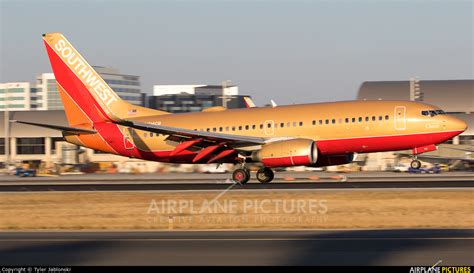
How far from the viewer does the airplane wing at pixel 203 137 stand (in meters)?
43.8

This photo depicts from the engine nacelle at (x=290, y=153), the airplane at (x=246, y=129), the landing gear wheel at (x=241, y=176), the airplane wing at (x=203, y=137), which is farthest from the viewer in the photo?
the landing gear wheel at (x=241, y=176)

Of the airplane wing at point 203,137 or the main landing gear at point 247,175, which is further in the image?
the main landing gear at point 247,175

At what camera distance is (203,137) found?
44625mm

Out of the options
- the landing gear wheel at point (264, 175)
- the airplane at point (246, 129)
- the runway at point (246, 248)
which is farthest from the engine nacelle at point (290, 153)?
the runway at point (246, 248)

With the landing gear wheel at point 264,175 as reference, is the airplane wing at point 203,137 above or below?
above

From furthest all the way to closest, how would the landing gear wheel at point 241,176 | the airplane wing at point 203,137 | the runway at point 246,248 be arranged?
the landing gear wheel at point 241,176 → the airplane wing at point 203,137 → the runway at point 246,248

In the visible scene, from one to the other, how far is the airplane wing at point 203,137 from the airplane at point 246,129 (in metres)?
0.06

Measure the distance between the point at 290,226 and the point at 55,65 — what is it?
30.1 m

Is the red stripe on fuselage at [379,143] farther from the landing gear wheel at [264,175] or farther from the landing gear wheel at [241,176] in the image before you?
the landing gear wheel at [241,176]

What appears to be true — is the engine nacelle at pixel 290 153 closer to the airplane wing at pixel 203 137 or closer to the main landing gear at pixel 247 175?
the airplane wing at pixel 203 137

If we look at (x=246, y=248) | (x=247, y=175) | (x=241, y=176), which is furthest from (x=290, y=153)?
(x=246, y=248)

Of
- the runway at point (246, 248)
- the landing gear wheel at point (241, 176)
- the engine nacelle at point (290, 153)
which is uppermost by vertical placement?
the engine nacelle at point (290, 153)

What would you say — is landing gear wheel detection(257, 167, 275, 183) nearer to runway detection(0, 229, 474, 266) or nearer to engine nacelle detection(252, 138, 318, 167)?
engine nacelle detection(252, 138, 318, 167)

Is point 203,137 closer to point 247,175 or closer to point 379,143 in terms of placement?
point 247,175
